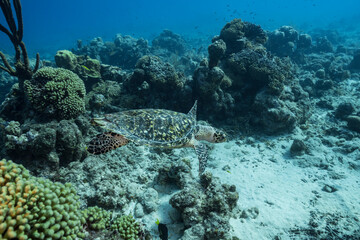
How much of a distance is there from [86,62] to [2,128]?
7080 mm

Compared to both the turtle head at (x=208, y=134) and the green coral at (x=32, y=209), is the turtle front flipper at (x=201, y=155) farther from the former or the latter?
the green coral at (x=32, y=209)

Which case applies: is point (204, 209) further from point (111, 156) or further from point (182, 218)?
point (111, 156)

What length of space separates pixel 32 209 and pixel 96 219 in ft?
4.54

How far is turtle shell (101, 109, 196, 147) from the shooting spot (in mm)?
4741

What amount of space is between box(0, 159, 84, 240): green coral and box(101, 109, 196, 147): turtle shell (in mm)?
1979

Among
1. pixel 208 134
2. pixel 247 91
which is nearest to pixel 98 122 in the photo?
pixel 208 134

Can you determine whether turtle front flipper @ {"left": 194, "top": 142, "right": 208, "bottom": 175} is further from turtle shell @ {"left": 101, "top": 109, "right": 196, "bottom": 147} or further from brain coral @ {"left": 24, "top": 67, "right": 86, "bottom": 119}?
brain coral @ {"left": 24, "top": 67, "right": 86, "bottom": 119}

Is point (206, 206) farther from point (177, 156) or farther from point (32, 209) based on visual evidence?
point (32, 209)

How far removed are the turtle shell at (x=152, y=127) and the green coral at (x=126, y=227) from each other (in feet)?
5.83

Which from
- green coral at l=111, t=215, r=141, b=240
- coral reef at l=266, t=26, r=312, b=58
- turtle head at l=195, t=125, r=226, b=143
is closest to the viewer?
green coral at l=111, t=215, r=141, b=240

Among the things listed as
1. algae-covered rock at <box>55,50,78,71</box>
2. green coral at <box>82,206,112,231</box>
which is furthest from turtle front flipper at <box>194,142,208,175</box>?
algae-covered rock at <box>55,50,78,71</box>

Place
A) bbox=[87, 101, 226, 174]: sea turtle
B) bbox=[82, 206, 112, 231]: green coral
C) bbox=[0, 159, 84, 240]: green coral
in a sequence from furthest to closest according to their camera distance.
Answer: bbox=[87, 101, 226, 174]: sea turtle, bbox=[82, 206, 112, 231]: green coral, bbox=[0, 159, 84, 240]: green coral

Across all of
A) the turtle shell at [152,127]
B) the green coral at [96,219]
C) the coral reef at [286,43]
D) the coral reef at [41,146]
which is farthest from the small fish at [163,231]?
the coral reef at [286,43]

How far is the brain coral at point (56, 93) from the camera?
5.44 meters
